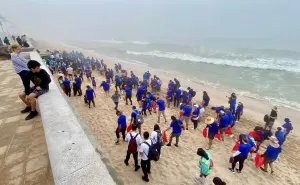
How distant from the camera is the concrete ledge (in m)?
2.10

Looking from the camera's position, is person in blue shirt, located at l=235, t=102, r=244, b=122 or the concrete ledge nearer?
the concrete ledge

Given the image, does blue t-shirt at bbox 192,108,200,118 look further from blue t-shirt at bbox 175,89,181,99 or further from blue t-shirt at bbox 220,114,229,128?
blue t-shirt at bbox 175,89,181,99

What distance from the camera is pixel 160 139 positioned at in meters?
6.31

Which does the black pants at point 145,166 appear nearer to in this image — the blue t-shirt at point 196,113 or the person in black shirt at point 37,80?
the person in black shirt at point 37,80

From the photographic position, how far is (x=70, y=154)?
2.40 metres

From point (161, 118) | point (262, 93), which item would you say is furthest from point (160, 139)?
point (262, 93)

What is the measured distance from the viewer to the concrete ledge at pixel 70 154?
6.89 feet

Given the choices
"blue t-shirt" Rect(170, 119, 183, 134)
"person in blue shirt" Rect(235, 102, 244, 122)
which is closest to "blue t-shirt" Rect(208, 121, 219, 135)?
"blue t-shirt" Rect(170, 119, 183, 134)

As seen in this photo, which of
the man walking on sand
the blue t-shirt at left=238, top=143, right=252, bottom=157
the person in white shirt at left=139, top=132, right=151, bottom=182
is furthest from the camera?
the blue t-shirt at left=238, top=143, right=252, bottom=157

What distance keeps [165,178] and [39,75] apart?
5036mm

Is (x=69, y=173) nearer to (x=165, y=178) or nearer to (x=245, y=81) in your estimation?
(x=165, y=178)

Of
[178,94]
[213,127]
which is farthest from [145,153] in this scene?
[178,94]

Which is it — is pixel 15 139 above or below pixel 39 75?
below

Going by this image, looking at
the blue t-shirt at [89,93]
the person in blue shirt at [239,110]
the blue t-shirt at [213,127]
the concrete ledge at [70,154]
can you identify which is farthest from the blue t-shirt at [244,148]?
the blue t-shirt at [89,93]
